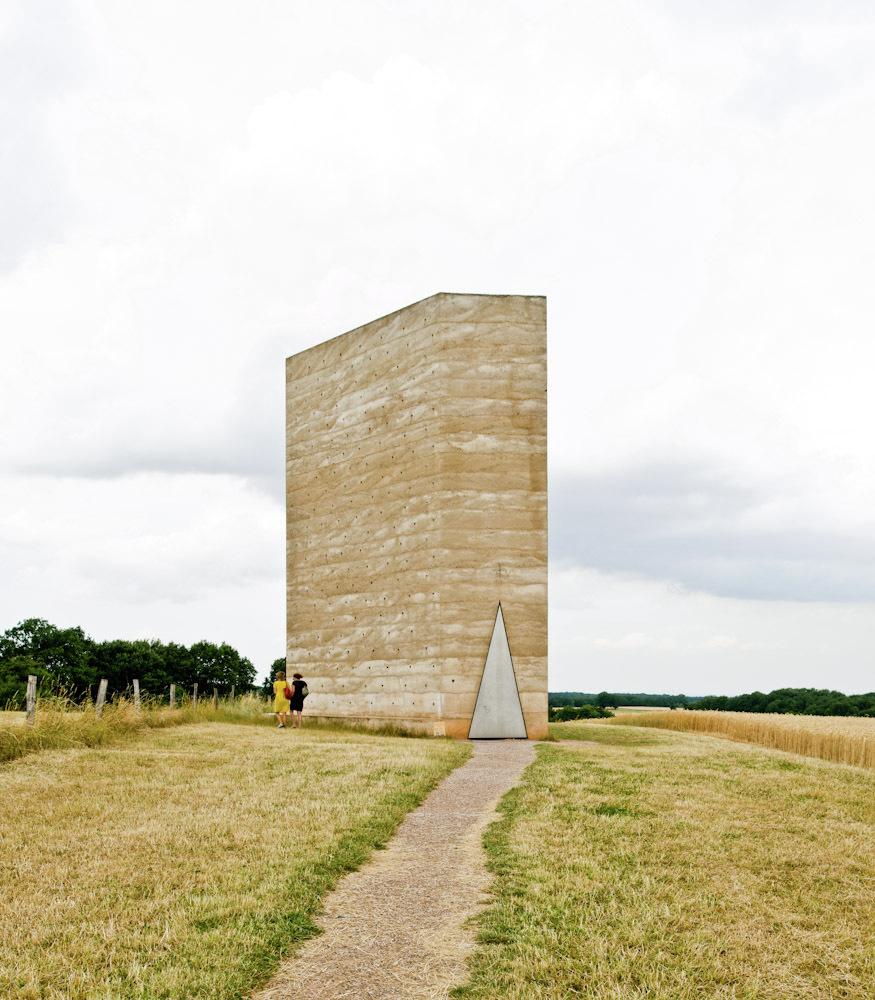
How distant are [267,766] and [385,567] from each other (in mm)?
11464

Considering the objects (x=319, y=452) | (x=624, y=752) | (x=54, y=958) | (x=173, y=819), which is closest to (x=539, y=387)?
(x=319, y=452)

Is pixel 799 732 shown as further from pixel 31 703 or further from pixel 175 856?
pixel 175 856

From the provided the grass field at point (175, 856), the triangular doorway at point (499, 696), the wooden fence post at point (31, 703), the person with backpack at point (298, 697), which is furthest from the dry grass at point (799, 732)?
the wooden fence post at point (31, 703)

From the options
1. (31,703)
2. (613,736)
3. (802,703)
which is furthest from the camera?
(802,703)

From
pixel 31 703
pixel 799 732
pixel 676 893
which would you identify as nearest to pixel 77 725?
pixel 31 703

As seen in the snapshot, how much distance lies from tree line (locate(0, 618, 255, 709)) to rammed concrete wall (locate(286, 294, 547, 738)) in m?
30.1

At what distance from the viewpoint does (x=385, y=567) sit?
28.7m

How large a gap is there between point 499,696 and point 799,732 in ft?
27.4

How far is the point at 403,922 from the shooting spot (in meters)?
7.94

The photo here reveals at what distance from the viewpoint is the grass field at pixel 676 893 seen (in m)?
7.01

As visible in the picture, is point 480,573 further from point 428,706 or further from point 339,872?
point 339,872

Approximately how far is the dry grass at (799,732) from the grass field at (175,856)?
36.4ft

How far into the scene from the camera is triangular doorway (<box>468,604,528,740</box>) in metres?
26.2

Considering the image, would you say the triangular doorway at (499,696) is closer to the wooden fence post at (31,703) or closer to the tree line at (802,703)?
the wooden fence post at (31,703)
